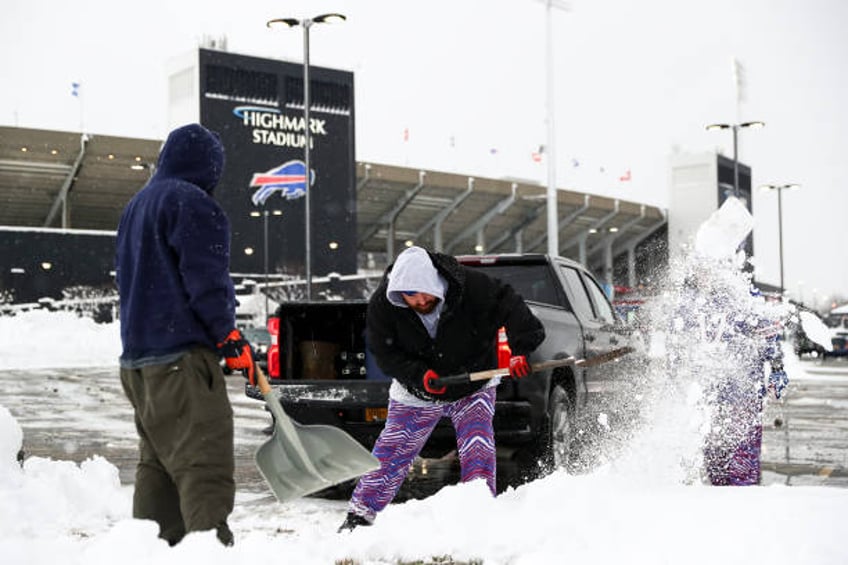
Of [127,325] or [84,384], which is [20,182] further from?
[127,325]

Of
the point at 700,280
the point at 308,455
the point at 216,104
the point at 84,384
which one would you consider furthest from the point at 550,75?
the point at 308,455

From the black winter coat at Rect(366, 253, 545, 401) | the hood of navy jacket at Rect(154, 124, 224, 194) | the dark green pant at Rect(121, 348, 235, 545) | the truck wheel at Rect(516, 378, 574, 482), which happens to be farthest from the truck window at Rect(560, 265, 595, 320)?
the dark green pant at Rect(121, 348, 235, 545)

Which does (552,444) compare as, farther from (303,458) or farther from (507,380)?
(303,458)

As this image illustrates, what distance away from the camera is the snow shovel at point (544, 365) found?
4.96 meters

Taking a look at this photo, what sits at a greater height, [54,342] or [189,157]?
[189,157]

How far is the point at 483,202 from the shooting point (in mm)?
68938

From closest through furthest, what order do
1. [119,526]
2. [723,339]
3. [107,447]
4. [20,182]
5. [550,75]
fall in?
[119,526] → [723,339] → [107,447] → [550,75] → [20,182]

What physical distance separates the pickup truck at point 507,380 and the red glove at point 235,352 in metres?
2.70

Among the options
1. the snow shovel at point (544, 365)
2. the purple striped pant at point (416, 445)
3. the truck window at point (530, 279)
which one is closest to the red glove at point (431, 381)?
the snow shovel at point (544, 365)

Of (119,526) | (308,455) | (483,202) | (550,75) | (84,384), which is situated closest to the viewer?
(119,526)

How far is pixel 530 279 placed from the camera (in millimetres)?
7684

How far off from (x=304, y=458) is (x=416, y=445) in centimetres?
116

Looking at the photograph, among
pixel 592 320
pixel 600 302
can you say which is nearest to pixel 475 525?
pixel 592 320

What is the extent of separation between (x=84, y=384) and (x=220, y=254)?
16644 millimetres
